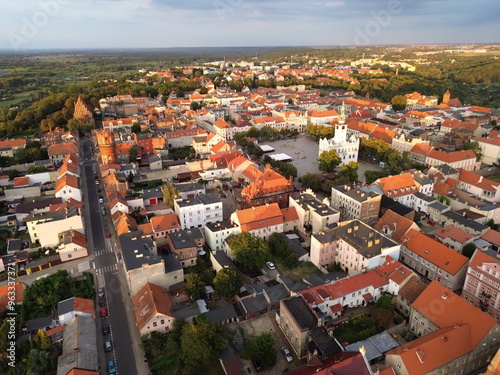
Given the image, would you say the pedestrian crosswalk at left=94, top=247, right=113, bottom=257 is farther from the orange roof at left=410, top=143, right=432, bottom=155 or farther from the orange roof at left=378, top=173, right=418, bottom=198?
the orange roof at left=410, top=143, right=432, bottom=155

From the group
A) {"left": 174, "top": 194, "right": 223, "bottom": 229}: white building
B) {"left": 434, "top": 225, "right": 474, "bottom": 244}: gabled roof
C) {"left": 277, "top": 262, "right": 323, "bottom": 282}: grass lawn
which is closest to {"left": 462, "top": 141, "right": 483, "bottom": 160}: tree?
{"left": 434, "top": 225, "right": 474, "bottom": 244}: gabled roof

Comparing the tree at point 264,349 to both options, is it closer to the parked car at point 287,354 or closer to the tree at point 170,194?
the parked car at point 287,354

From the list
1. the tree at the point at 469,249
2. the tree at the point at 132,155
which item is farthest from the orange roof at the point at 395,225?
the tree at the point at 132,155

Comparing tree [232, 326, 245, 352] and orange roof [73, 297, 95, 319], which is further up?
orange roof [73, 297, 95, 319]

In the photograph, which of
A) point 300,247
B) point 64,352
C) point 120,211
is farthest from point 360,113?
point 64,352

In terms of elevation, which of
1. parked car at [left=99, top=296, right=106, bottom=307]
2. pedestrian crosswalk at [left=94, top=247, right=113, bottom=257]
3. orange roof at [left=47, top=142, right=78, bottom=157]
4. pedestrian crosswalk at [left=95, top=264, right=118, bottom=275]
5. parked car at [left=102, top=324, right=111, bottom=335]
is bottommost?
parked car at [left=102, top=324, right=111, bottom=335]

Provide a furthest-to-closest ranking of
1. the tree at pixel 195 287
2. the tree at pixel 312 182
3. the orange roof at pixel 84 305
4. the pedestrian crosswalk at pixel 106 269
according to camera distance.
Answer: the tree at pixel 312 182 < the pedestrian crosswalk at pixel 106 269 < the tree at pixel 195 287 < the orange roof at pixel 84 305

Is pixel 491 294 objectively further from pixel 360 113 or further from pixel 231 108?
pixel 231 108
